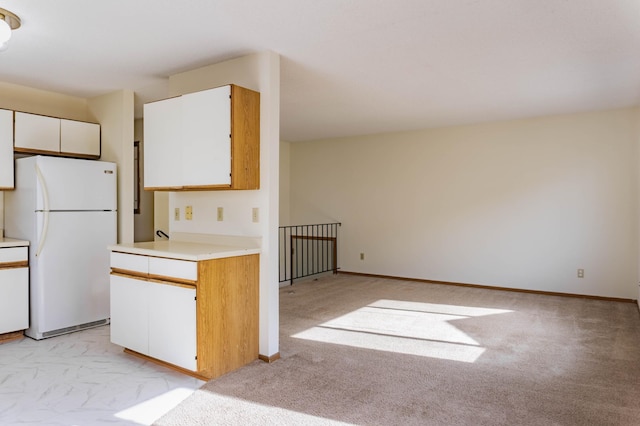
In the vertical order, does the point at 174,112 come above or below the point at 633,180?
above

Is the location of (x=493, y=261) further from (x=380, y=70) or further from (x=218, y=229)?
(x=218, y=229)

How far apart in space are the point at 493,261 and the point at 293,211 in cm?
368

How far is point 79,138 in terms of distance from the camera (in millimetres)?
4473

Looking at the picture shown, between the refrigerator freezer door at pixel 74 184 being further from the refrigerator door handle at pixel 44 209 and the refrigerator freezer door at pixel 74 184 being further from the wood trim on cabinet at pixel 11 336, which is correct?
the wood trim on cabinet at pixel 11 336

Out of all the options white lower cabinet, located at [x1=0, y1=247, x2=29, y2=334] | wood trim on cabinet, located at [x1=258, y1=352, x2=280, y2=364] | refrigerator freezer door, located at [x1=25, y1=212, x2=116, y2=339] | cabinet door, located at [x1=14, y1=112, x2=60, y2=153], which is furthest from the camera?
cabinet door, located at [x1=14, y1=112, x2=60, y2=153]

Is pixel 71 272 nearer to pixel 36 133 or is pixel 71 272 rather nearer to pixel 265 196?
pixel 36 133

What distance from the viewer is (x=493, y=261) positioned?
20.0 feet

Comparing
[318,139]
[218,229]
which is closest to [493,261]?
[318,139]

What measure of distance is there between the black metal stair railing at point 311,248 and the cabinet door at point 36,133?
3.93 metres

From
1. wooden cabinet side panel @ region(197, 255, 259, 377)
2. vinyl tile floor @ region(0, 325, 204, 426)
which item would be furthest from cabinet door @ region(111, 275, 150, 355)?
wooden cabinet side panel @ region(197, 255, 259, 377)

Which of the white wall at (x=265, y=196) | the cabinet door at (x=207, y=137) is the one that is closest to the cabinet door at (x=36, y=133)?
the cabinet door at (x=207, y=137)

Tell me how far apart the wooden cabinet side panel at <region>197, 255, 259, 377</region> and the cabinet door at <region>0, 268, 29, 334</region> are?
2.05 m

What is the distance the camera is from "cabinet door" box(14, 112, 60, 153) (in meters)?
3.98

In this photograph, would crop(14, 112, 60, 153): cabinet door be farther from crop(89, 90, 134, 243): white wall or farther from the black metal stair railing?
the black metal stair railing
